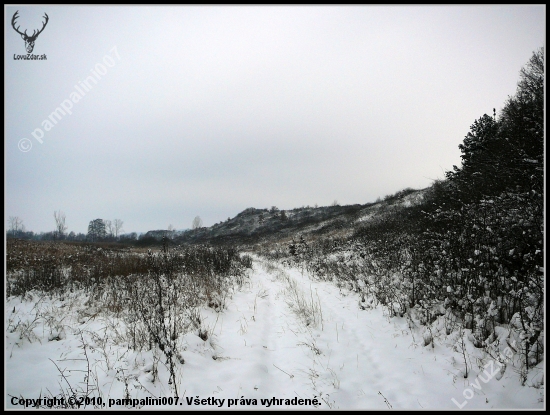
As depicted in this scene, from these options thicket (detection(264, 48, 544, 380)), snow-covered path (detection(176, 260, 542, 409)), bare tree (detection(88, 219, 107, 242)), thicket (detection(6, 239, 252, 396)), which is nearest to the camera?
snow-covered path (detection(176, 260, 542, 409))

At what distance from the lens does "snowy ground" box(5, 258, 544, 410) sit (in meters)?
3.15

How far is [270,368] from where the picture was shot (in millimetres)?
3980

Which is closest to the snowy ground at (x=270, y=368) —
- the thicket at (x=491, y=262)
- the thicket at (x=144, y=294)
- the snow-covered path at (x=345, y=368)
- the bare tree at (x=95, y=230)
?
the snow-covered path at (x=345, y=368)

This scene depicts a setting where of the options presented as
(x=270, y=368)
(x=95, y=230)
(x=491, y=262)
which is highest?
(x=491, y=262)

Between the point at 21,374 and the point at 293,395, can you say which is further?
the point at 21,374

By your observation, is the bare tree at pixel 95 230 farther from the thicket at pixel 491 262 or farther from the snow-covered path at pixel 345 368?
the thicket at pixel 491 262

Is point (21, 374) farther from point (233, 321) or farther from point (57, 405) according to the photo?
point (233, 321)

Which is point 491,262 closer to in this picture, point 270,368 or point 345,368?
point 345,368

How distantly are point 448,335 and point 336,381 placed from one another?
8.34ft

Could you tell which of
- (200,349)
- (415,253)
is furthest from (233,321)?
(415,253)

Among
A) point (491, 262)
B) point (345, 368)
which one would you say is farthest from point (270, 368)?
point (491, 262)

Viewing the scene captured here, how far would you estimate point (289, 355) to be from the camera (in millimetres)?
4391

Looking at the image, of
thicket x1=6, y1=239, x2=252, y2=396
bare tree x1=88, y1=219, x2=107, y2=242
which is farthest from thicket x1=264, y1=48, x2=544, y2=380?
bare tree x1=88, y1=219, x2=107, y2=242

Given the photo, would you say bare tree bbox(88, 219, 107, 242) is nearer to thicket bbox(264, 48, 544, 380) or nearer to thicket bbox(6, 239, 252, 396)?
thicket bbox(6, 239, 252, 396)
